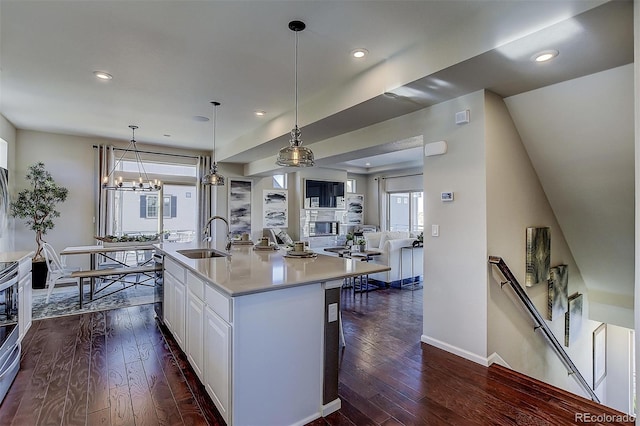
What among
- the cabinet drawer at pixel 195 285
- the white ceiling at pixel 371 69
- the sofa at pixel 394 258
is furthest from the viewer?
the sofa at pixel 394 258

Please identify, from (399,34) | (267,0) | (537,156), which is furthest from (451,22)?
(537,156)

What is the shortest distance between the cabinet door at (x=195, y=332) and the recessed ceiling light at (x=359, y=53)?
2456 mm

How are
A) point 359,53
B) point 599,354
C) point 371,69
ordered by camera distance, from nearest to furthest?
point 359,53 < point 371,69 < point 599,354

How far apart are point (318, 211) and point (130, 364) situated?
6.44 metres

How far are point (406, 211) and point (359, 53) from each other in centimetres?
741

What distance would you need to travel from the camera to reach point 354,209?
10.0 meters

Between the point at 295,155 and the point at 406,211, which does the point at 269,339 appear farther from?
the point at 406,211

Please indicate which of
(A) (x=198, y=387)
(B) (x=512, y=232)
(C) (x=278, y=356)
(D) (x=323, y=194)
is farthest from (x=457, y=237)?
(D) (x=323, y=194)

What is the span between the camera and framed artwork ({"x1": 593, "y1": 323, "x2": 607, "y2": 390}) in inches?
194

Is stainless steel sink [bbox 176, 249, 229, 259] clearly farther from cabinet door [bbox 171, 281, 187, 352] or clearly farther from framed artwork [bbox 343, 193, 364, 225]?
framed artwork [bbox 343, 193, 364, 225]

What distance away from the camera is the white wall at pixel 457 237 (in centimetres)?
289

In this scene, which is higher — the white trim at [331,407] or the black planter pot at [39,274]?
the black planter pot at [39,274]

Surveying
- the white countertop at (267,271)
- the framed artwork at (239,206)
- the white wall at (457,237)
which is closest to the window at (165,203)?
the framed artwork at (239,206)

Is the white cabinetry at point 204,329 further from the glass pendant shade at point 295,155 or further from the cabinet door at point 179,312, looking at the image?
the glass pendant shade at point 295,155
